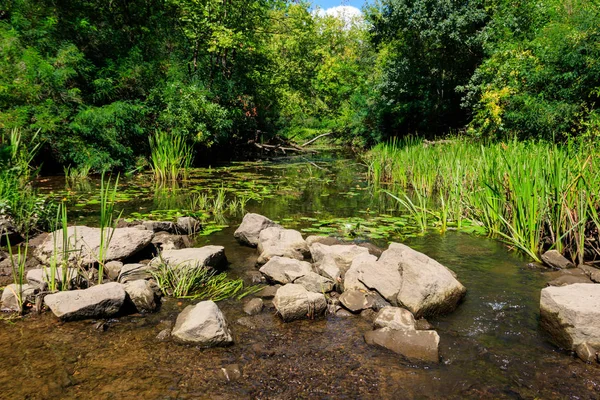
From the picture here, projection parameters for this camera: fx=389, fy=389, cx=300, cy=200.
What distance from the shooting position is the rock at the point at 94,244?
376 cm

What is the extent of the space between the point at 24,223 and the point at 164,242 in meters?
1.72

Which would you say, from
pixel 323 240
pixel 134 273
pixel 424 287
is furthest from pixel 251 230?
pixel 424 287

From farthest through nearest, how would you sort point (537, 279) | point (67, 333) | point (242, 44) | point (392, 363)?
point (242, 44), point (537, 279), point (67, 333), point (392, 363)

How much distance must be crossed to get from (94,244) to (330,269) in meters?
2.37

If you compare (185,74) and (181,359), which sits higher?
(185,74)

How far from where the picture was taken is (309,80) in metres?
19.5

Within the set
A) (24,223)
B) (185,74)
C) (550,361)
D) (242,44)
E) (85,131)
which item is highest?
(242,44)

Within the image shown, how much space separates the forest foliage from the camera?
9414mm

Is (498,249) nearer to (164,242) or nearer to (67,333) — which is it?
(164,242)

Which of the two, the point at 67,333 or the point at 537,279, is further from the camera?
the point at 537,279

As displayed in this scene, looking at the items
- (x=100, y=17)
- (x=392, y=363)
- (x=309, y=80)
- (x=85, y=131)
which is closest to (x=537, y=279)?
(x=392, y=363)

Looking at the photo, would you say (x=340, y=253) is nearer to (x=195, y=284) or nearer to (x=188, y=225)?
(x=195, y=284)

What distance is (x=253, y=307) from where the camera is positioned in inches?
128

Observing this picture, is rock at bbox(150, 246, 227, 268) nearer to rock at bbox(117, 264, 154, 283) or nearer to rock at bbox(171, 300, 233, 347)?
rock at bbox(117, 264, 154, 283)
